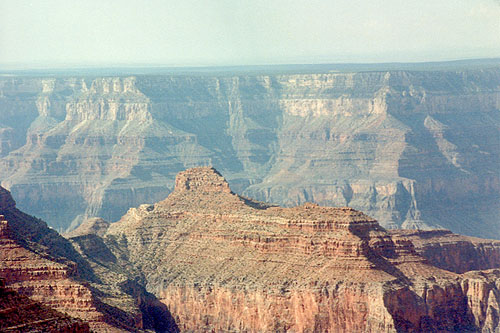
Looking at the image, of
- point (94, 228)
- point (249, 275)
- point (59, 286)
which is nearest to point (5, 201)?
point (249, 275)

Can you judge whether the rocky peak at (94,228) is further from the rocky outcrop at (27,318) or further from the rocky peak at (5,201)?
the rocky outcrop at (27,318)

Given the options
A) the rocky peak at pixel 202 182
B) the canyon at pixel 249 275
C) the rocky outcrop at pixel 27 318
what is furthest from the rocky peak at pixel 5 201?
the rocky outcrop at pixel 27 318

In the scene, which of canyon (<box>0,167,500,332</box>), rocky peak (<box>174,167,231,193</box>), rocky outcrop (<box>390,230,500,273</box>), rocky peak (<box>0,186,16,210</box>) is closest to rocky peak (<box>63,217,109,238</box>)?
rocky peak (<box>174,167,231,193</box>)

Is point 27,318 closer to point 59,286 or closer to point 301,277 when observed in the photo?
point 59,286

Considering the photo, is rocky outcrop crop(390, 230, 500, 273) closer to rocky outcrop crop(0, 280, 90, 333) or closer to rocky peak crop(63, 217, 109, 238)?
rocky peak crop(63, 217, 109, 238)

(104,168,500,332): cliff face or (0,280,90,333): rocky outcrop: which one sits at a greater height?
(0,280,90,333): rocky outcrop
